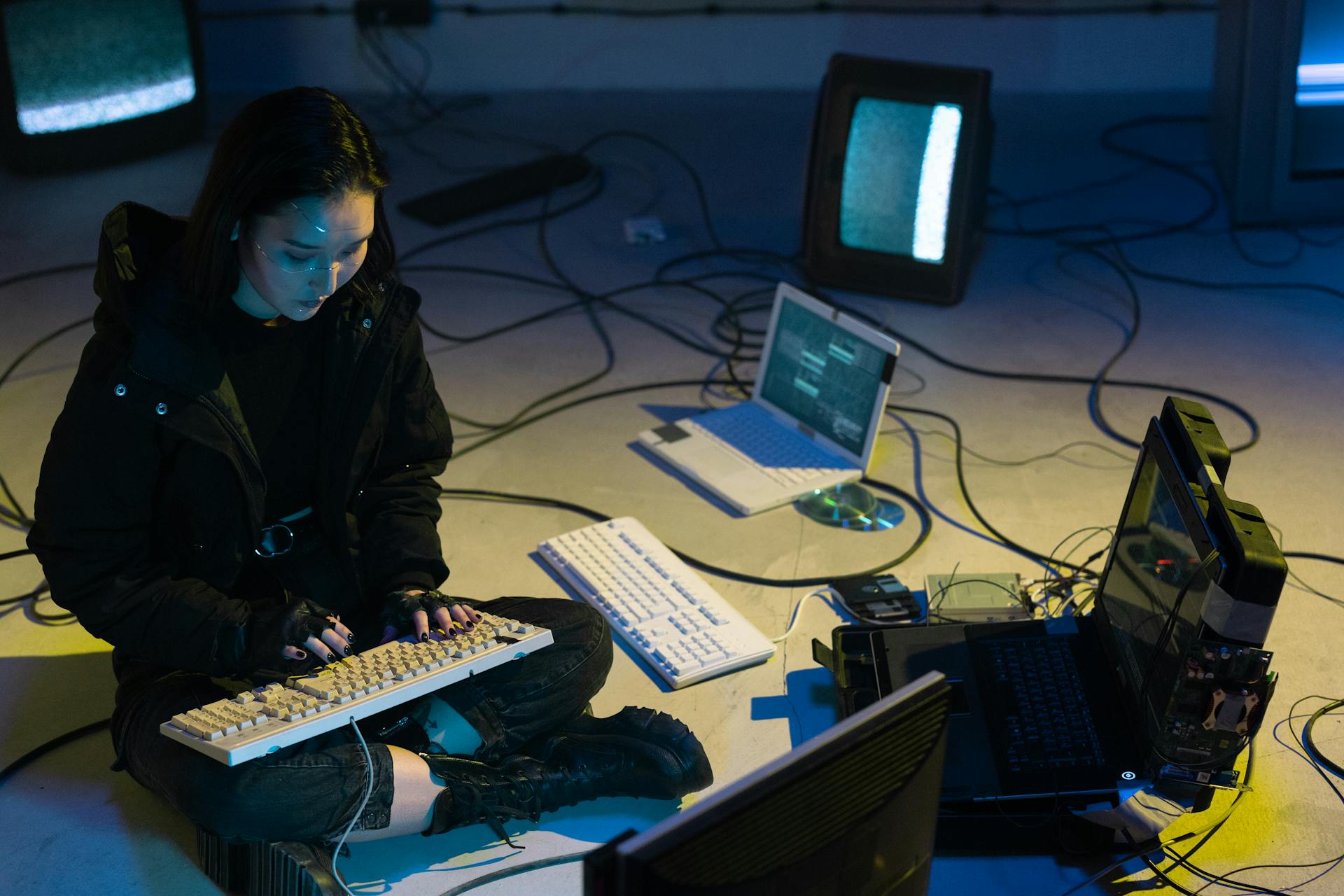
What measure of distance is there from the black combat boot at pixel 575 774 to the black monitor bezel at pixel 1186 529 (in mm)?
591

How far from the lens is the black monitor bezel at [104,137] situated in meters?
4.11

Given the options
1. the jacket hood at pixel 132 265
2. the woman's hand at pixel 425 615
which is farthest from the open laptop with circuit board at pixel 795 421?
the jacket hood at pixel 132 265

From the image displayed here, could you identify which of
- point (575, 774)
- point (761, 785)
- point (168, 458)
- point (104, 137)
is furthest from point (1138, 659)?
point (104, 137)

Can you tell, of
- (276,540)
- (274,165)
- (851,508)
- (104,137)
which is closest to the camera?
→ (274,165)

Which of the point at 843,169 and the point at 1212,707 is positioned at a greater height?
the point at 843,169

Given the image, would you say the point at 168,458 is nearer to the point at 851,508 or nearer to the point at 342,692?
the point at 342,692

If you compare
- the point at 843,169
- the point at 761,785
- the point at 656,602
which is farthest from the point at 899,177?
the point at 761,785

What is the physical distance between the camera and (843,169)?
3.38 meters

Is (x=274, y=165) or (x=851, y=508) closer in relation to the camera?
(x=274, y=165)

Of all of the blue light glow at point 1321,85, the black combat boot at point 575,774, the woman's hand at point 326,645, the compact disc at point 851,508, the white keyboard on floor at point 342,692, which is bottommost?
the black combat boot at point 575,774

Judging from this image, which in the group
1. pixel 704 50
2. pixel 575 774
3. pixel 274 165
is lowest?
pixel 575 774

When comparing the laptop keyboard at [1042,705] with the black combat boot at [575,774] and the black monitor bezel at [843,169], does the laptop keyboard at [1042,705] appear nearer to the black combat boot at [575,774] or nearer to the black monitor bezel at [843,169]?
the black combat boot at [575,774]

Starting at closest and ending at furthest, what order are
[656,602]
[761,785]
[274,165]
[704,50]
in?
[761,785] < [274,165] < [656,602] < [704,50]

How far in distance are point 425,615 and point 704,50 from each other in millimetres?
3554
